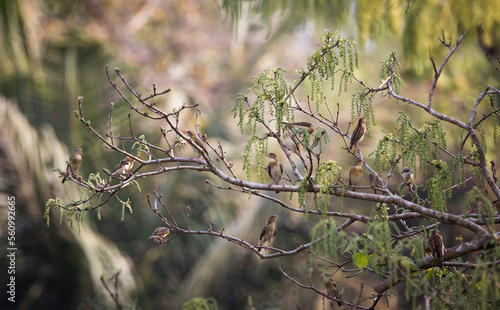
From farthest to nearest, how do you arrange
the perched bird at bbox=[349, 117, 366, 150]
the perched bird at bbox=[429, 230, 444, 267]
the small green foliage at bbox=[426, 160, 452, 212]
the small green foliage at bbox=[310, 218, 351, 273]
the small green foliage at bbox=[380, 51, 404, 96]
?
the perched bird at bbox=[349, 117, 366, 150] → the small green foliage at bbox=[380, 51, 404, 96] → the perched bird at bbox=[429, 230, 444, 267] → the small green foliage at bbox=[426, 160, 452, 212] → the small green foliage at bbox=[310, 218, 351, 273]

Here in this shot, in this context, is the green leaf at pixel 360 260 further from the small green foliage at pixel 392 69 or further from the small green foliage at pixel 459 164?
the small green foliage at pixel 392 69

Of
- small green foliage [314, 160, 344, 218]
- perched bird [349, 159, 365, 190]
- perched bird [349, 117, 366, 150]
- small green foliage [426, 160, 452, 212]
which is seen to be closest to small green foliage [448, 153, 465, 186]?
small green foliage [426, 160, 452, 212]

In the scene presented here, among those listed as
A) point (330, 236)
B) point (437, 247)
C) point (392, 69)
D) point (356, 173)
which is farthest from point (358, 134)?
point (330, 236)

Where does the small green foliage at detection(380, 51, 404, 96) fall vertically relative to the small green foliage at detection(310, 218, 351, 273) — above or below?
above

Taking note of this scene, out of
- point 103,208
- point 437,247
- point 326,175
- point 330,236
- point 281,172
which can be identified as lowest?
point 330,236

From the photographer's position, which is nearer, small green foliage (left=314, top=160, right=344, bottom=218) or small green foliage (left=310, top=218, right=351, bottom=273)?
small green foliage (left=310, top=218, right=351, bottom=273)

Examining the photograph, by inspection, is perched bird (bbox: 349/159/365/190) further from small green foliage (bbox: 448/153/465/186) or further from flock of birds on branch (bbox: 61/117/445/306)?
small green foliage (bbox: 448/153/465/186)

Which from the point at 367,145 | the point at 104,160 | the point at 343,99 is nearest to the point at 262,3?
the point at 104,160

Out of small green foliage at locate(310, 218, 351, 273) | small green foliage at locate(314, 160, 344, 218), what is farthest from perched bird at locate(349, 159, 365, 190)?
small green foliage at locate(310, 218, 351, 273)

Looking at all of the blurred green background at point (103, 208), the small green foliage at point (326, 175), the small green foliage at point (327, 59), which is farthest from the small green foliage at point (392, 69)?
the blurred green background at point (103, 208)

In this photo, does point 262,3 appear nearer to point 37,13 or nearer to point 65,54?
point 65,54

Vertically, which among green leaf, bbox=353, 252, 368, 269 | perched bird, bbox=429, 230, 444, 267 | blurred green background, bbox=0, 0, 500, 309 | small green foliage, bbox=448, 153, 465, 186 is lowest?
green leaf, bbox=353, 252, 368, 269

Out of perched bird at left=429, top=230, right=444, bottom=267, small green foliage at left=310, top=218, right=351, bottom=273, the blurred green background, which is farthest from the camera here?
the blurred green background

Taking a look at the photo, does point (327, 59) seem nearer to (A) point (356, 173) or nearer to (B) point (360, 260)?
(B) point (360, 260)
